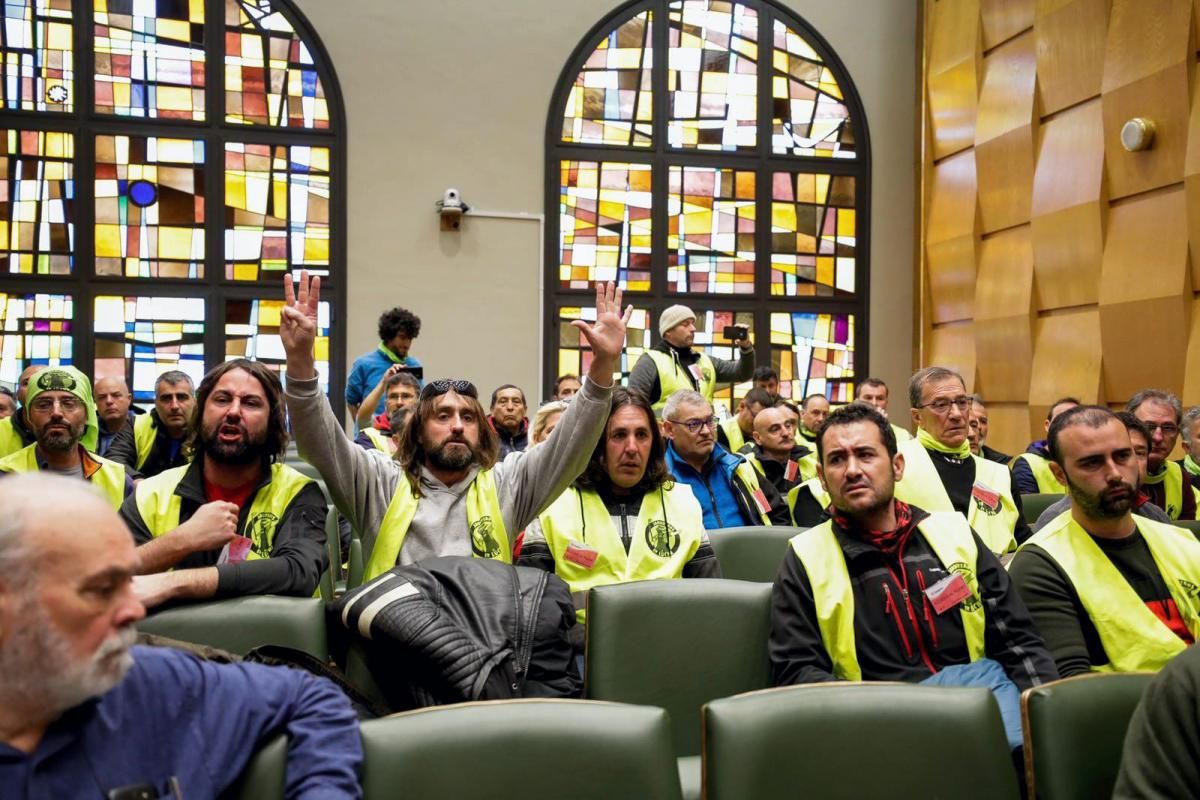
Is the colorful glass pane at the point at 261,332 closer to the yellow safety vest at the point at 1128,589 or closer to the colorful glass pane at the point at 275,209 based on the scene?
the colorful glass pane at the point at 275,209

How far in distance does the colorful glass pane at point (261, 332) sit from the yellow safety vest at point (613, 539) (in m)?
5.43

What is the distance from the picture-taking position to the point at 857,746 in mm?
1600

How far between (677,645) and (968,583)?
2.13ft

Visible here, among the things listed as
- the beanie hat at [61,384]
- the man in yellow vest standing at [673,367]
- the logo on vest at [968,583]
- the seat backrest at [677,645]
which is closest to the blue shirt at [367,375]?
the man in yellow vest standing at [673,367]

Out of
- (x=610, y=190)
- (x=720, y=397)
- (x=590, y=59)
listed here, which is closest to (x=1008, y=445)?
(x=720, y=397)

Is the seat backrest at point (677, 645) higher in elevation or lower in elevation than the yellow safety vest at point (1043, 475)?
lower

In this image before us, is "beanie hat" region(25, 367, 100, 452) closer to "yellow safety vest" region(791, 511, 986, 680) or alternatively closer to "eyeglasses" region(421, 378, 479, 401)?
"eyeglasses" region(421, 378, 479, 401)

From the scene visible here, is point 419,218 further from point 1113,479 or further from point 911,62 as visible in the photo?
point 1113,479

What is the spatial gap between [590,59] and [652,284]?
1855 millimetres

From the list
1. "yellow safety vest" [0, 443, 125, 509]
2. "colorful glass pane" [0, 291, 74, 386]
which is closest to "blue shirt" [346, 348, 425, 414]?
"yellow safety vest" [0, 443, 125, 509]

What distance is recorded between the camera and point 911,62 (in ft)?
29.1

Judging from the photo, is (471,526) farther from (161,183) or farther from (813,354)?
(813,354)

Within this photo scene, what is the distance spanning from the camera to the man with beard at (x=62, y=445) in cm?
348

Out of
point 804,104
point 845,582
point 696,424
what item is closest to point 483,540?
point 845,582
